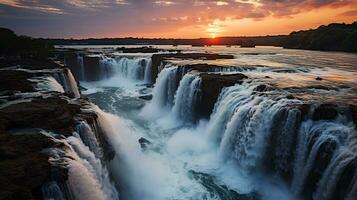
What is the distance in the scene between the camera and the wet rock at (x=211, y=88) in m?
17.8

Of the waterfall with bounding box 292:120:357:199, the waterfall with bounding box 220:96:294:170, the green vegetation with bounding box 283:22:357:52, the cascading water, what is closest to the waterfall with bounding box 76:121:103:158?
the cascading water

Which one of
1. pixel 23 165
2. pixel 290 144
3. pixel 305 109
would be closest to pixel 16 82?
pixel 23 165

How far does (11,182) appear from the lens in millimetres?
6598

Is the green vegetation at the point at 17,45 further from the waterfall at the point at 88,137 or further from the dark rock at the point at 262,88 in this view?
the waterfall at the point at 88,137

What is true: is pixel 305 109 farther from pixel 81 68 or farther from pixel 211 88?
pixel 81 68

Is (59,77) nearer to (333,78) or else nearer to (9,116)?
(9,116)

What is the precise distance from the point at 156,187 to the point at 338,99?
27.2 feet

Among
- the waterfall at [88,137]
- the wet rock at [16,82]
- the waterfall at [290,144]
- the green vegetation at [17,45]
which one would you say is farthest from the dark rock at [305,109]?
the green vegetation at [17,45]

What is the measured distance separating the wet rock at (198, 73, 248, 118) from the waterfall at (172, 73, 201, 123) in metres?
0.46

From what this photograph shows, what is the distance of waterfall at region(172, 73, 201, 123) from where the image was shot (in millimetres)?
19239

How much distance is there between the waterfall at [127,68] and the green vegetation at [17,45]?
6851mm

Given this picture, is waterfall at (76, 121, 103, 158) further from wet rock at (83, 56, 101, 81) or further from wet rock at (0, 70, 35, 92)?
wet rock at (83, 56, 101, 81)

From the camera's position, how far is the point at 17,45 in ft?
114

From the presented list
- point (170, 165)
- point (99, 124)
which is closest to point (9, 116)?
point (99, 124)
